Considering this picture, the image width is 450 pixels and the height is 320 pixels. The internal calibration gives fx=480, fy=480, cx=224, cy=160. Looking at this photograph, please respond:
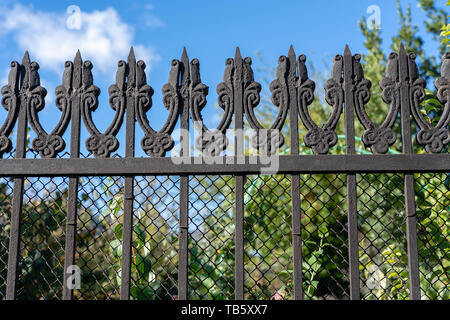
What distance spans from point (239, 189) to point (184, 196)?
0.33m

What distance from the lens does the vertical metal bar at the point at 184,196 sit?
9.16 feet

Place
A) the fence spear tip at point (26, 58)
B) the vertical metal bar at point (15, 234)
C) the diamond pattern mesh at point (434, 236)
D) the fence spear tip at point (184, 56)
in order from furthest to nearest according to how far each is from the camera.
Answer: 1. the diamond pattern mesh at point (434, 236)
2. the fence spear tip at point (26, 58)
3. the fence spear tip at point (184, 56)
4. the vertical metal bar at point (15, 234)

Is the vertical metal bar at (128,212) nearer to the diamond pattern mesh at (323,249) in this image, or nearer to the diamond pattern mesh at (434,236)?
the diamond pattern mesh at (323,249)

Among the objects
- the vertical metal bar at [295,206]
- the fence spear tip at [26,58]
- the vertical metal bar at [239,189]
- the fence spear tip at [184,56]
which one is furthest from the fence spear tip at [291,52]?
the fence spear tip at [26,58]

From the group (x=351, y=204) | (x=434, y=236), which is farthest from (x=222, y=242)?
(x=351, y=204)

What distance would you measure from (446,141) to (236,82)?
133 centimetres

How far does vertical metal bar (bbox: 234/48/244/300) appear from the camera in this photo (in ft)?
9.11

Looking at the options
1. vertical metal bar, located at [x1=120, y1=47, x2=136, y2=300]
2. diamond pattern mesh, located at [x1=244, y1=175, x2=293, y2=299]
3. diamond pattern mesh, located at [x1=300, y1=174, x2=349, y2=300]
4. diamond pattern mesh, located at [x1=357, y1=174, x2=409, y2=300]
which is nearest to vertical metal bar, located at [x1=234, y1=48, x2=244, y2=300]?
diamond pattern mesh, located at [x1=244, y1=175, x2=293, y2=299]

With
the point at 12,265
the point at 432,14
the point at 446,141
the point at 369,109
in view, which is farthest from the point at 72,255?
the point at 432,14

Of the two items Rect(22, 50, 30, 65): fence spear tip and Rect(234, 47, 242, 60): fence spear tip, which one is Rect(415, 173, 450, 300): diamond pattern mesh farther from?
Rect(22, 50, 30, 65): fence spear tip

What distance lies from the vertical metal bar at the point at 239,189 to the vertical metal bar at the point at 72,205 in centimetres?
97

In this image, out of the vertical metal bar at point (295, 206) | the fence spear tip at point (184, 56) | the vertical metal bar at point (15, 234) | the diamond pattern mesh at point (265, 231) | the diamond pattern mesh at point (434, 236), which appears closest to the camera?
the vertical metal bar at point (295, 206)

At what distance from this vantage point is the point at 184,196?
2844 millimetres
